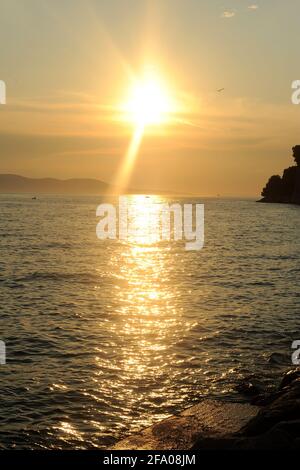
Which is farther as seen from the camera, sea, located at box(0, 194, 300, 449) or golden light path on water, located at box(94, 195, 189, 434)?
golden light path on water, located at box(94, 195, 189, 434)

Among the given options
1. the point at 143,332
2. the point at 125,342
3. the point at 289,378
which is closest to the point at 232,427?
the point at 289,378

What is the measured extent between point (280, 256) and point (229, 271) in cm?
1372

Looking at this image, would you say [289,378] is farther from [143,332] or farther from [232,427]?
[143,332]

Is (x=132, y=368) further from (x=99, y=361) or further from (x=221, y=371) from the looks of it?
(x=221, y=371)

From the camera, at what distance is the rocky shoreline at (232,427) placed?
34.3ft

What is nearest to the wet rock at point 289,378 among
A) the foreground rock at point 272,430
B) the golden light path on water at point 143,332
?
the foreground rock at point 272,430

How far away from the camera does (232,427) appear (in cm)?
1298

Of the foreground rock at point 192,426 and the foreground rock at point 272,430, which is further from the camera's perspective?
the foreground rock at point 192,426

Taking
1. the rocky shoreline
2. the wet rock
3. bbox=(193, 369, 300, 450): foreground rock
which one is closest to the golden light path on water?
the rocky shoreline

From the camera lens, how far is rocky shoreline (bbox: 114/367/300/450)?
1045cm

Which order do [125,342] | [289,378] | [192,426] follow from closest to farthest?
[192,426] < [289,378] < [125,342]

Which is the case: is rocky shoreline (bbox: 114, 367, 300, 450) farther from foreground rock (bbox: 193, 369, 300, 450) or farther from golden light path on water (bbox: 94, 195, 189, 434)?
golden light path on water (bbox: 94, 195, 189, 434)

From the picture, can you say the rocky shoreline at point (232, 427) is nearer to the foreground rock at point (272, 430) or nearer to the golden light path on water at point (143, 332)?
the foreground rock at point (272, 430)
